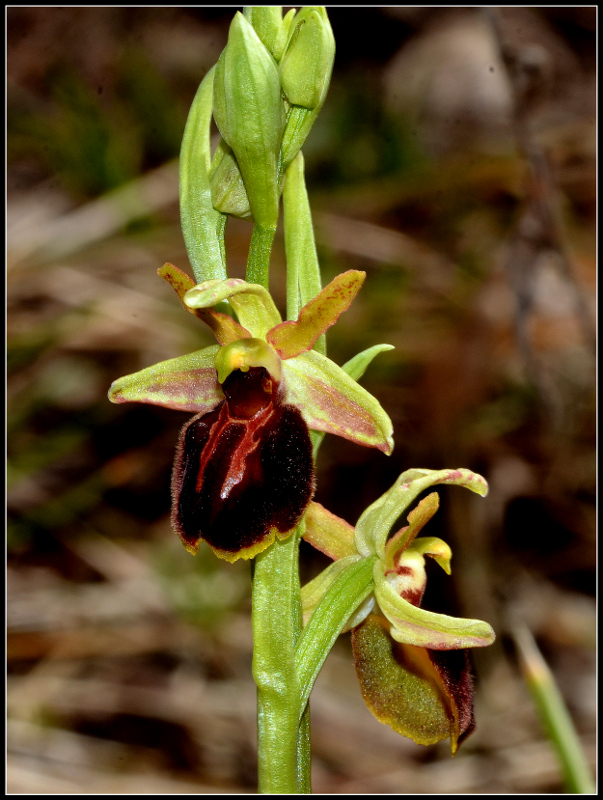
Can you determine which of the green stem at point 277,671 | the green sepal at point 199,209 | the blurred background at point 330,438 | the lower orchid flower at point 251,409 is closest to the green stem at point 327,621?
the green stem at point 277,671

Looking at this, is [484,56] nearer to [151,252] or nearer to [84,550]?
[151,252]

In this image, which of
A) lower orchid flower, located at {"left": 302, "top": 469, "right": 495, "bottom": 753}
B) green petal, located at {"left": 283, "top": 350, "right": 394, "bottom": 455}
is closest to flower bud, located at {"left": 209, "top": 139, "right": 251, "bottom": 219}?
green petal, located at {"left": 283, "top": 350, "right": 394, "bottom": 455}

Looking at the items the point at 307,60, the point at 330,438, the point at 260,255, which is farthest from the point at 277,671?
the point at 330,438

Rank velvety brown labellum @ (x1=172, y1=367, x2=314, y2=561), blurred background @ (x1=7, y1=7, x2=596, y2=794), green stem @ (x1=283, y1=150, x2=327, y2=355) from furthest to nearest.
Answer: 1. blurred background @ (x1=7, y1=7, x2=596, y2=794)
2. green stem @ (x1=283, y1=150, x2=327, y2=355)
3. velvety brown labellum @ (x1=172, y1=367, x2=314, y2=561)

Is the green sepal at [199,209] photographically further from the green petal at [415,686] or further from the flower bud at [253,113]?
the green petal at [415,686]

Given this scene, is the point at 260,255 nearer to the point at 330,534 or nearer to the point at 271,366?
the point at 271,366

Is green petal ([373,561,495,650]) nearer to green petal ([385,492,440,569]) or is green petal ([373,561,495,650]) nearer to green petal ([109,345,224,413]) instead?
green petal ([385,492,440,569])
